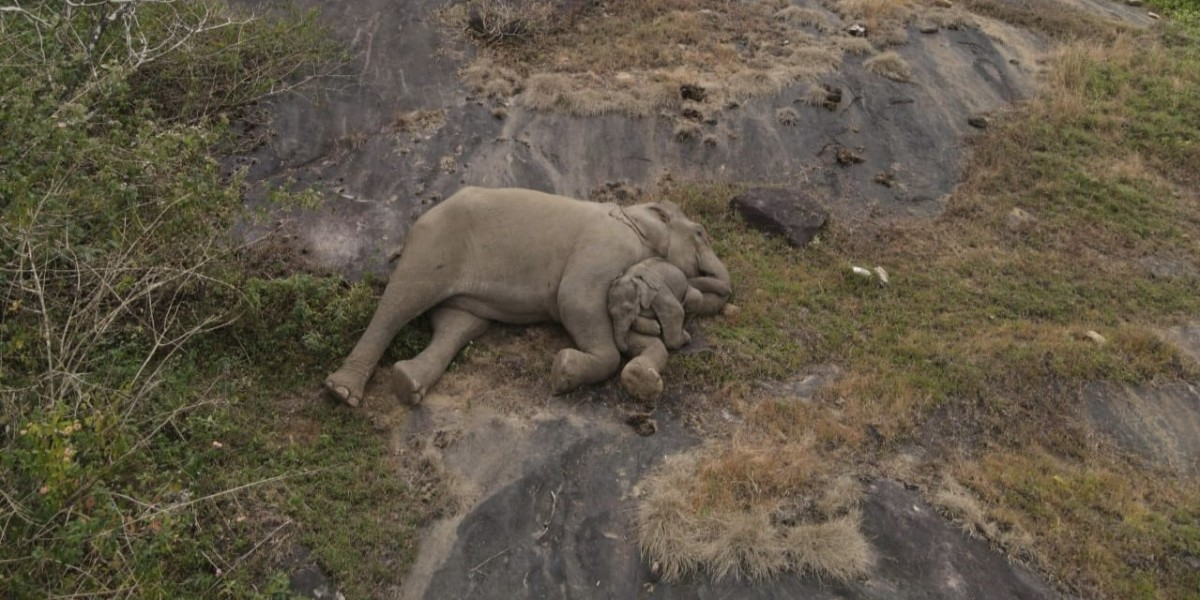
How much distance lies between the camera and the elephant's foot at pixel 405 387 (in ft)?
21.5

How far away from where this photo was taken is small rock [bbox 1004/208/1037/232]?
10281 millimetres

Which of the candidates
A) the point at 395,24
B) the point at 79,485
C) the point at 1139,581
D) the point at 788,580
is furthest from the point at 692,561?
the point at 395,24

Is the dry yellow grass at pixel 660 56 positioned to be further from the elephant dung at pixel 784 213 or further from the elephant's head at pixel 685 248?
the elephant's head at pixel 685 248

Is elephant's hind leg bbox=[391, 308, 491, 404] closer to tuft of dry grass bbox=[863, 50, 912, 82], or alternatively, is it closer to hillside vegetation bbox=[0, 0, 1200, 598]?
hillside vegetation bbox=[0, 0, 1200, 598]

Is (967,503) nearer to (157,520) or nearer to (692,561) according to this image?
(692,561)

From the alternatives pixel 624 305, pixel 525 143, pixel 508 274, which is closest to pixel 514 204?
pixel 508 274

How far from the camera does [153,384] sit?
525 cm

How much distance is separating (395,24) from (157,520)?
10596 millimetres

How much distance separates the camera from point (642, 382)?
6.72 metres

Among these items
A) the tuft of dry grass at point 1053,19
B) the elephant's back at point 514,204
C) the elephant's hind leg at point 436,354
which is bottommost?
the elephant's hind leg at point 436,354

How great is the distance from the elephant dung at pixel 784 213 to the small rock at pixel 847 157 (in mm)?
1698

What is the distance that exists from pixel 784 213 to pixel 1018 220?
3253mm

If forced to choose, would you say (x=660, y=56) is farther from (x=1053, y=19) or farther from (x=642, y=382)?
(x=1053, y=19)

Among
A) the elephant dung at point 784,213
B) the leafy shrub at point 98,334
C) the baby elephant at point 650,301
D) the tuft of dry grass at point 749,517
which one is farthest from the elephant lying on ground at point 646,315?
the leafy shrub at point 98,334
